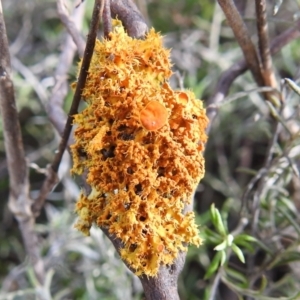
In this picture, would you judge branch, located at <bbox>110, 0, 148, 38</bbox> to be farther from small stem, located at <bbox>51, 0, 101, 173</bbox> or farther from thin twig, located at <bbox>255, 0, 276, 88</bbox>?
thin twig, located at <bbox>255, 0, 276, 88</bbox>

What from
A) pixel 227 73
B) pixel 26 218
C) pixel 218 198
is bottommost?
pixel 218 198

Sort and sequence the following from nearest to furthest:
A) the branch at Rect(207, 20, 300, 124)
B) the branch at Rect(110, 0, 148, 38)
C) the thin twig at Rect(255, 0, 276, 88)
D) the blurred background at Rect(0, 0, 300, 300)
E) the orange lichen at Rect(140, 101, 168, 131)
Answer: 1. the orange lichen at Rect(140, 101, 168, 131)
2. the branch at Rect(110, 0, 148, 38)
3. the thin twig at Rect(255, 0, 276, 88)
4. the branch at Rect(207, 20, 300, 124)
5. the blurred background at Rect(0, 0, 300, 300)

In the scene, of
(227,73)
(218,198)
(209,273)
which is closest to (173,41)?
(218,198)

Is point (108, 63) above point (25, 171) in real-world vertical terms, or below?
above

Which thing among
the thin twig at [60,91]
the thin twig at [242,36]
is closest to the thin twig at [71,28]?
the thin twig at [60,91]

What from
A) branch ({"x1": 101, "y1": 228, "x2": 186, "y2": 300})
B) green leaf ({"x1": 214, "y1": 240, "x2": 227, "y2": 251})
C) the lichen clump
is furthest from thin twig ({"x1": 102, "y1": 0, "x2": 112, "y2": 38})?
green leaf ({"x1": 214, "y1": 240, "x2": 227, "y2": 251})

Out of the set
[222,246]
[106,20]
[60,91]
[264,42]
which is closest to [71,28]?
[60,91]

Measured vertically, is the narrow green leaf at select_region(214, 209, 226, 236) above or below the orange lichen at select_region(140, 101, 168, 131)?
below

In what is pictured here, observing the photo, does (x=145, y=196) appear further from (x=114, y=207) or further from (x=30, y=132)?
(x=30, y=132)
